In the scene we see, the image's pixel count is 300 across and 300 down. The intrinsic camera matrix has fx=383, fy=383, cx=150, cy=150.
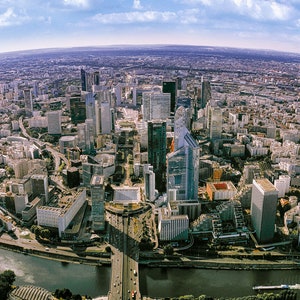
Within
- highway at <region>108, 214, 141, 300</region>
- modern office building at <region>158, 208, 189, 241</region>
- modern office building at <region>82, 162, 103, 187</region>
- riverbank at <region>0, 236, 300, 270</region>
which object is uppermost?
modern office building at <region>82, 162, 103, 187</region>

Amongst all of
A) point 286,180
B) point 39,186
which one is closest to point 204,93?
point 286,180

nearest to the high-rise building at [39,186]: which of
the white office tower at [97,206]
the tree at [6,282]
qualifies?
the white office tower at [97,206]

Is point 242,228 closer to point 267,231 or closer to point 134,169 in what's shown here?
point 267,231

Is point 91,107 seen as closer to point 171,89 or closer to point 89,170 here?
point 171,89

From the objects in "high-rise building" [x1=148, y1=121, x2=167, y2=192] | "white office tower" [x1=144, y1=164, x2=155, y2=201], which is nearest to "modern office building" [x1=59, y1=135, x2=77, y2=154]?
"high-rise building" [x1=148, y1=121, x2=167, y2=192]

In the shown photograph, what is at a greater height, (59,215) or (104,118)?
(104,118)

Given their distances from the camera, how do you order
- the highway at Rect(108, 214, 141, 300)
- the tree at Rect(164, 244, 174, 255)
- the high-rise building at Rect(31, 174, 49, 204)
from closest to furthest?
the highway at Rect(108, 214, 141, 300), the tree at Rect(164, 244, 174, 255), the high-rise building at Rect(31, 174, 49, 204)

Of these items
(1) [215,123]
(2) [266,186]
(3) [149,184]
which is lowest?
(3) [149,184]

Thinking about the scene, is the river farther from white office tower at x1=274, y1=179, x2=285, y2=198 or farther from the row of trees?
white office tower at x1=274, y1=179, x2=285, y2=198
